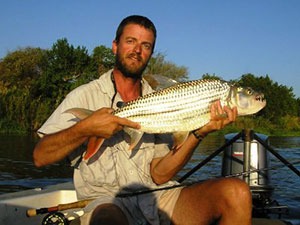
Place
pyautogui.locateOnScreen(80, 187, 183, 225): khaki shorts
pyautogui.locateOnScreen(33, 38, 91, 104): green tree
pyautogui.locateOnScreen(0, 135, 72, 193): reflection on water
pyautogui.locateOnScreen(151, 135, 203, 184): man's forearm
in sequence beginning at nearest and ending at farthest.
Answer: pyautogui.locateOnScreen(80, 187, 183, 225): khaki shorts, pyautogui.locateOnScreen(151, 135, 203, 184): man's forearm, pyautogui.locateOnScreen(0, 135, 72, 193): reflection on water, pyautogui.locateOnScreen(33, 38, 91, 104): green tree

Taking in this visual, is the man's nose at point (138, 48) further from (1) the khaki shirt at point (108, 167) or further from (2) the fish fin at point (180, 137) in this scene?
(2) the fish fin at point (180, 137)

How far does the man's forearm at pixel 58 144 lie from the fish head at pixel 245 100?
1513mm

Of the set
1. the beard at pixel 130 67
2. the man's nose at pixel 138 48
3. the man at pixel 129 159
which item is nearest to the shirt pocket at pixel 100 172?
the man at pixel 129 159

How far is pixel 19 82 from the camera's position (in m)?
42.5

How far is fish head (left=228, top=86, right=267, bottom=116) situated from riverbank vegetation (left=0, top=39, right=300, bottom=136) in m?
24.5

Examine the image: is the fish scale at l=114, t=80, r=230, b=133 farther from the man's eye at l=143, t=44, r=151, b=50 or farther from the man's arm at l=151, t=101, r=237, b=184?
the man's eye at l=143, t=44, r=151, b=50

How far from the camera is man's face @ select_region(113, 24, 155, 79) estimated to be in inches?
151

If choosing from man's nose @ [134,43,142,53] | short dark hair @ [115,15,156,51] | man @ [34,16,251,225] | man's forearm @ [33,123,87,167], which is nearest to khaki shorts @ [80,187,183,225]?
man @ [34,16,251,225]

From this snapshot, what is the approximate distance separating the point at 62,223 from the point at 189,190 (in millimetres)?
1483

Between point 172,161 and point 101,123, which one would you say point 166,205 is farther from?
point 101,123

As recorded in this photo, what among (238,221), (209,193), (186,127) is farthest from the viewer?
(186,127)

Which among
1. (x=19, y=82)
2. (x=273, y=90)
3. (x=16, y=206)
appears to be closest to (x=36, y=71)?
(x=19, y=82)

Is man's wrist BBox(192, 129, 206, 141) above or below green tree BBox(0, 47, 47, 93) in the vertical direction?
below

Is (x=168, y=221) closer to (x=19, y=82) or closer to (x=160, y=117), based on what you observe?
(x=160, y=117)
